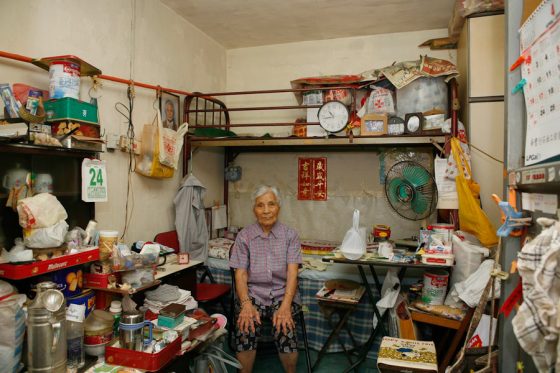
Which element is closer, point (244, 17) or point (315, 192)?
point (244, 17)

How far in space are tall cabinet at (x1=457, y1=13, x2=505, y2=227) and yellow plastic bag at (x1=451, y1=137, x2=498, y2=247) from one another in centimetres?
18

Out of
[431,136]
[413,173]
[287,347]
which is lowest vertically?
[287,347]

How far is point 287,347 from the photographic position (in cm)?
245

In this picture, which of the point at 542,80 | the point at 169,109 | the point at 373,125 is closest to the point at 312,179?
the point at 373,125

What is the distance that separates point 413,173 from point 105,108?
262cm

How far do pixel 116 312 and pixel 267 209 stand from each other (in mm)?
1104

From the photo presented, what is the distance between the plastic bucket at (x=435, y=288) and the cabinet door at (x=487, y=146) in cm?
71

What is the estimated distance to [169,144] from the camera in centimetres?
306

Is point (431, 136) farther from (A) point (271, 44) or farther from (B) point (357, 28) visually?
(A) point (271, 44)

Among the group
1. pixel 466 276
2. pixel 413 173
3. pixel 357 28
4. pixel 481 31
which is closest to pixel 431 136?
pixel 413 173

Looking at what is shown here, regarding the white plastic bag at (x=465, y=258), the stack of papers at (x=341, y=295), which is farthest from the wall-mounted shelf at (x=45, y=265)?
the white plastic bag at (x=465, y=258)

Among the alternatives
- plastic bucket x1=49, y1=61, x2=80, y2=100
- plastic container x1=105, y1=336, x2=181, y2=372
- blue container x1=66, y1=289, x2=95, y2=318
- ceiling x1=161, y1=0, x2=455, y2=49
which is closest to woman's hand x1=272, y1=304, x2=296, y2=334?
plastic container x1=105, y1=336, x2=181, y2=372

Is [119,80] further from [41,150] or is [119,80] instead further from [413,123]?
[413,123]

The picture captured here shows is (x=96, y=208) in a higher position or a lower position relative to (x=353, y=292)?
higher
